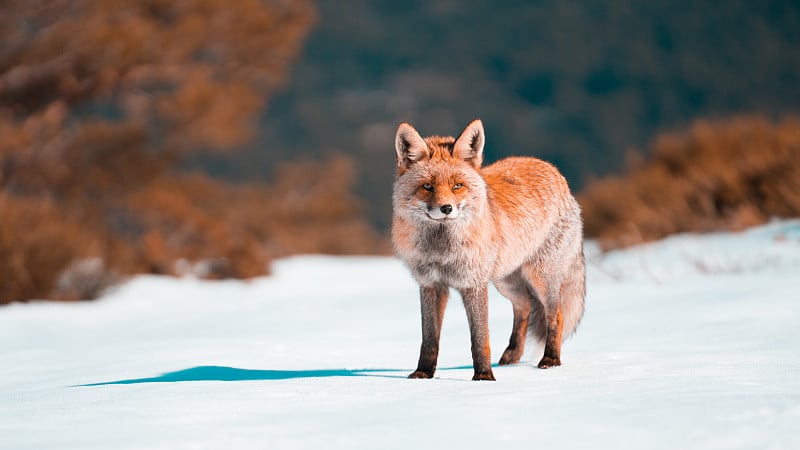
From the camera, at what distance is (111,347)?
620 cm

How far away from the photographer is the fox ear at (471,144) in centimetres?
421

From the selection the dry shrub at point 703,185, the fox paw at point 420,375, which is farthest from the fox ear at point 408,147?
the dry shrub at point 703,185

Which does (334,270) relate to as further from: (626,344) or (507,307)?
(626,344)

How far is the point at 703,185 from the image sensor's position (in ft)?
38.2

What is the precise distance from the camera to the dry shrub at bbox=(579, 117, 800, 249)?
10602 millimetres

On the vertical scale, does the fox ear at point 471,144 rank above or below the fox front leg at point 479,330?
above

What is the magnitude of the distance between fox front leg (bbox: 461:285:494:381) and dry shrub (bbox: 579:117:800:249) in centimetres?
629

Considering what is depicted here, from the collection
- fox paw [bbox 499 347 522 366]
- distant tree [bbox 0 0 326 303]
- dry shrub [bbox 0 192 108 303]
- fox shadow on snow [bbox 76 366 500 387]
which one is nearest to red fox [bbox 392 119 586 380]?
fox paw [bbox 499 347 522 366]

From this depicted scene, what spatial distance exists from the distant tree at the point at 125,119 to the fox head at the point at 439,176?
279 inches

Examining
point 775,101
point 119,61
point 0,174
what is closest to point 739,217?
point 119,61

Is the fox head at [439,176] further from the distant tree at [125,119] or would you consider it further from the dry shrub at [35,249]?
the distant tree at [125,119]

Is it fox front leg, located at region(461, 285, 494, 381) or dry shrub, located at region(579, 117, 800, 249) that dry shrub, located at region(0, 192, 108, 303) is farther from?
dry shrub, located at region(579, 117, 800, 249)

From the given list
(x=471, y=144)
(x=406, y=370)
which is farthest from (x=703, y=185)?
(x=471, y=144)

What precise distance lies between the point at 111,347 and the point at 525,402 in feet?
13.0
